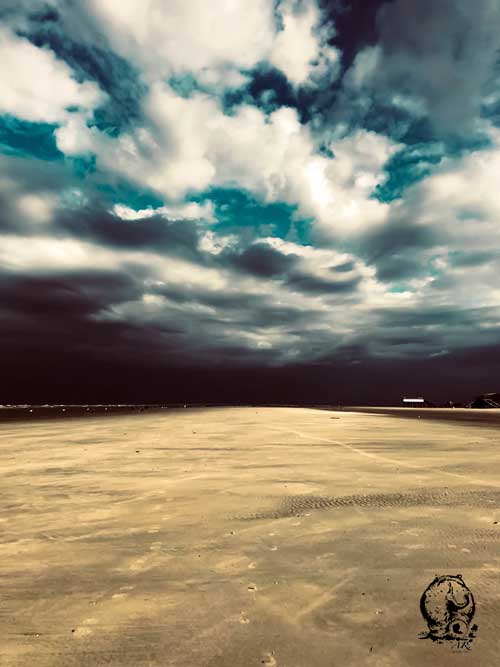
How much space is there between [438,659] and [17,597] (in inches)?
145

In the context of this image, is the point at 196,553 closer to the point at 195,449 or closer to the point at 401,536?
the point at 401,536

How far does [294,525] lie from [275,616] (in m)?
2.44

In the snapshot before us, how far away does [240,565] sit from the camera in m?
4.54

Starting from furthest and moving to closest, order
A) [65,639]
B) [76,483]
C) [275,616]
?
[76,483] < [275,616] < [65,639]

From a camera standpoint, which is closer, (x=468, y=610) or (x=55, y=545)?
(x=468, y=610)

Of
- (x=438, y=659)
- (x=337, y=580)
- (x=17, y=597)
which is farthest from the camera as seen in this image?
(x=337, y=580)

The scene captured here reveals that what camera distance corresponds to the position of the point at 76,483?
8.96m

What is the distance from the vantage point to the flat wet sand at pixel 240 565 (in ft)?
10.1

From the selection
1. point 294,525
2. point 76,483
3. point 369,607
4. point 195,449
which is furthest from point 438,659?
point 195,449

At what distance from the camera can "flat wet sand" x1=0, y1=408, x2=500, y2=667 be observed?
10.1ft

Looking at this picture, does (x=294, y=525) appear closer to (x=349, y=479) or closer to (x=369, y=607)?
(x=369, y=607)

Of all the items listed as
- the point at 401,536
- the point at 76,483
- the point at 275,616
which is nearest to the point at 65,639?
the point at 275,616

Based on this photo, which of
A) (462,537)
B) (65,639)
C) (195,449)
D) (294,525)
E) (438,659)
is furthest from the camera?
(195,449)

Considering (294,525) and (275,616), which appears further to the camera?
(294,525)
